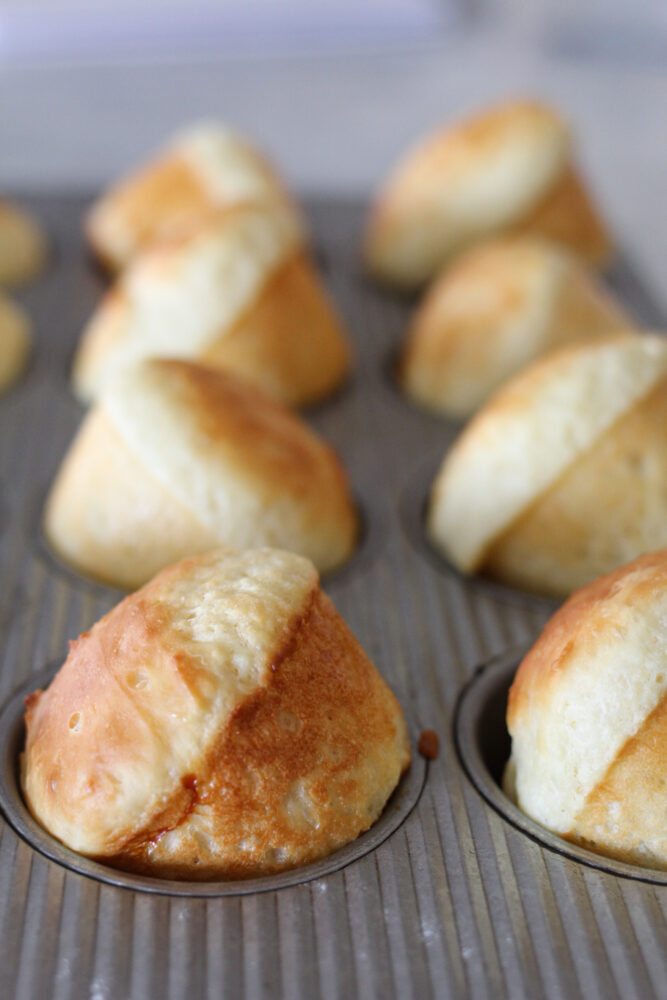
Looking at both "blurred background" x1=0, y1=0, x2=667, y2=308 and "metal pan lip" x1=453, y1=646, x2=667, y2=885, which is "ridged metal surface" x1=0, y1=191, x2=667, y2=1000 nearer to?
"metal pan lip" x1=453, y1=646, x2=667, y2=885

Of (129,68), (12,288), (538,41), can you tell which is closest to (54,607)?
(12,288)

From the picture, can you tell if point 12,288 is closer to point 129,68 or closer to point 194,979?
point 194,979

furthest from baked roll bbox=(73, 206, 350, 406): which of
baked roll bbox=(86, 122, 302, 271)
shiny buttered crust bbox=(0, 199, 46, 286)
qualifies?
shiny buttered crust bbox=(0, 199, 46, 286)

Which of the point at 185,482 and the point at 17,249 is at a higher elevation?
the point at 185,482

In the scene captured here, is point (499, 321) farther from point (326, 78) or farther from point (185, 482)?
point (326, 78)

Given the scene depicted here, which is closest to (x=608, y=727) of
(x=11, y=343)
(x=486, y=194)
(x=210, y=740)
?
(x=210, y=740)

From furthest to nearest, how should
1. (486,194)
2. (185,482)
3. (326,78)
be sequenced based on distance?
(326,78), (486,194), (185,482)

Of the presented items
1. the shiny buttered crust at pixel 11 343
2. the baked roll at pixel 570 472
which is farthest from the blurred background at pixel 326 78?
the baked roll at pixel 570 472
